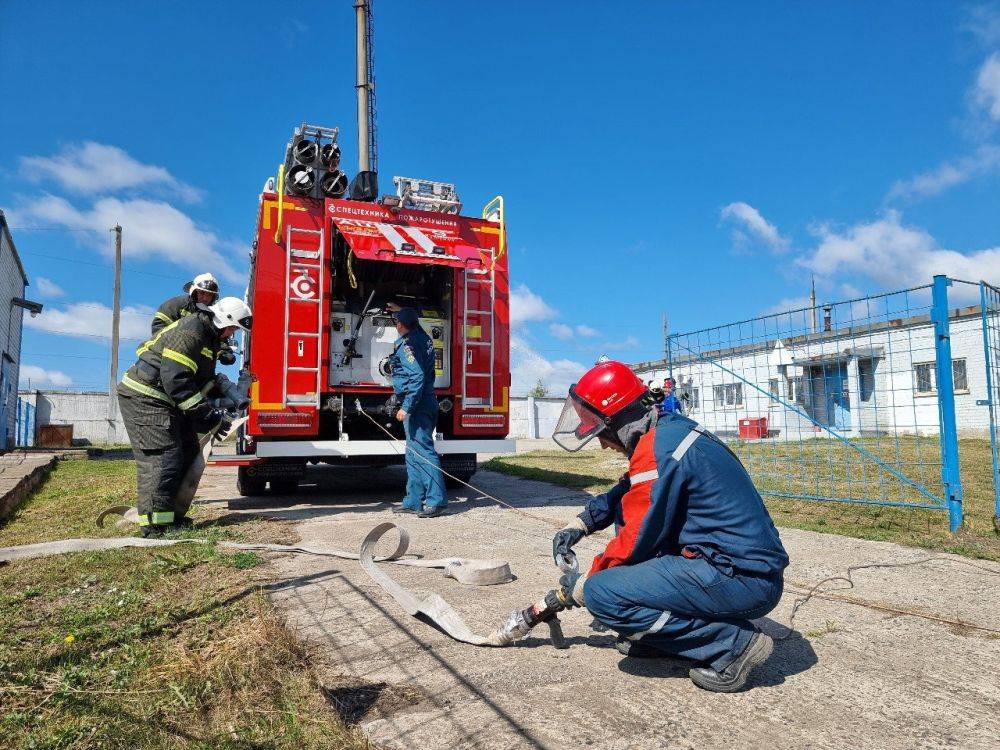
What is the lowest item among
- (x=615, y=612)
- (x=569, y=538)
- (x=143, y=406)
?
(x=615, y=612)

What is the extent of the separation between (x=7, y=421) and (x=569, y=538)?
2238 centimetres

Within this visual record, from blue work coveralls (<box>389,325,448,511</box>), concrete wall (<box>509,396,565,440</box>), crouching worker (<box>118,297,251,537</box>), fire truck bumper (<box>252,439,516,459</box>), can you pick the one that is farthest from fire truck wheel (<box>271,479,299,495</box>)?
concrete wall (<box>509,396,565,440</box>)

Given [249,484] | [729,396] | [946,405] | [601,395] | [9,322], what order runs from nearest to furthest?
[601,395]
[946,405]
[249,484]
[729,396]
[9,322]

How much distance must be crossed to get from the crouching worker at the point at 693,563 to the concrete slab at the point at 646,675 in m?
0.19

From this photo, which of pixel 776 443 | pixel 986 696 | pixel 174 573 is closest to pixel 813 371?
pixel 776 443

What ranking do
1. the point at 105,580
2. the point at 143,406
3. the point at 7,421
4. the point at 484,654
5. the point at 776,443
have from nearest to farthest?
1. the point at 484,654
2. the point at 105,580
3. the point at 143,406
4. the point at 776,443
5. the point at 7,421

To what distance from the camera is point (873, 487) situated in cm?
731

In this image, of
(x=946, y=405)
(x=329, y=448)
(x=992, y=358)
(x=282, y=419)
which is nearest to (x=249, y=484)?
(x=282, y=419)

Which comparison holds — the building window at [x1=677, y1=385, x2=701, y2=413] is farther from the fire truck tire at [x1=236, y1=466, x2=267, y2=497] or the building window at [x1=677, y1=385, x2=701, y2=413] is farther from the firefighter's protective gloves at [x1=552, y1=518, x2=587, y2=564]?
the firefighter's protective gloves at [x1=552, y1=518, x2=587, y2=564]

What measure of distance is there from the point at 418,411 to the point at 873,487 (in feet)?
17.1

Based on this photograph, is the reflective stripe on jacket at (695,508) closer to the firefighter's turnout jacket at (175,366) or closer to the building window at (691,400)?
the firefighter's turnout jacket at (175,366)

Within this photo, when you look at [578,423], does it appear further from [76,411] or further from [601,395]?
[76,411]

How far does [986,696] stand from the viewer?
7.49 ft

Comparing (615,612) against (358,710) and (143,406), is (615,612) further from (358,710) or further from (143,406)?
(143,406)
